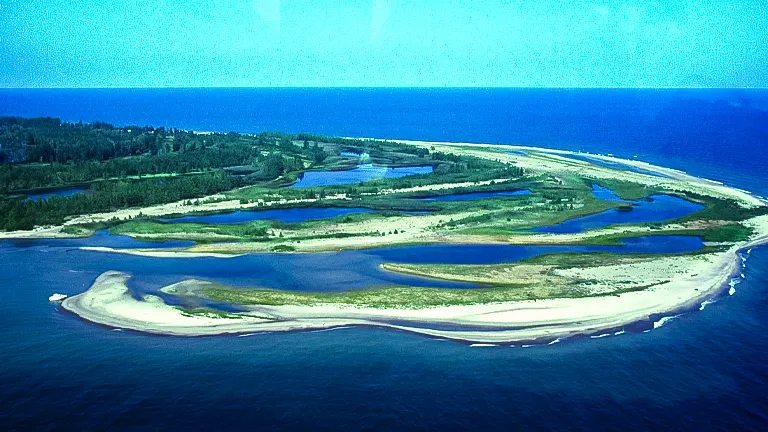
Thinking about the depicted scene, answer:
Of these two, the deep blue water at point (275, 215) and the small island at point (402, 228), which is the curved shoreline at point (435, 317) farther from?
the deep blue water at point (275, 215)

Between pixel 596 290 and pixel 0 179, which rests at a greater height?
pixel 0 179

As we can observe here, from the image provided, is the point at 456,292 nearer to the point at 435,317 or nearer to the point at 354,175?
the point at 435,317

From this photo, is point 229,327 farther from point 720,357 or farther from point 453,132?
point 453,132

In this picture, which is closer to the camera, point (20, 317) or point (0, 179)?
point (20, 317)

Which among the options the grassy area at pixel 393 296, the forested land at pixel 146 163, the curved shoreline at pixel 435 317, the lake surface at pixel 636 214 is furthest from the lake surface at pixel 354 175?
the curved shoreline at pixel 435 317

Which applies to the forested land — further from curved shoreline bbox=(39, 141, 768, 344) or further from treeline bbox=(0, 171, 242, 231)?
curved shoreline bbox=(39, 141, 768, 344)

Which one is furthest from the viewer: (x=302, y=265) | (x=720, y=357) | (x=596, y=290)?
(x=302, y=265)

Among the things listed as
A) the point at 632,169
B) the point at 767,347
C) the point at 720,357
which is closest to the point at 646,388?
the point at 720,357

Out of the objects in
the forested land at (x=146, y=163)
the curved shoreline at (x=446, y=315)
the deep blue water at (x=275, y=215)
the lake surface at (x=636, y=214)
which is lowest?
the curved shoreline at (x=446, y=315)
